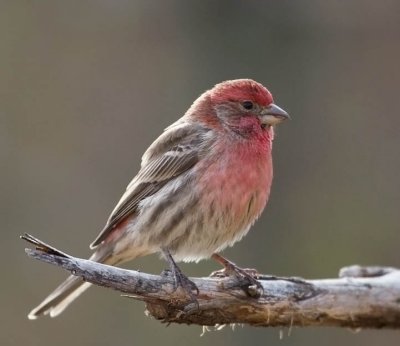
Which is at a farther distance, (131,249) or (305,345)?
(305,345)

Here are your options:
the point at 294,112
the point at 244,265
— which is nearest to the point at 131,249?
the point at 244,265

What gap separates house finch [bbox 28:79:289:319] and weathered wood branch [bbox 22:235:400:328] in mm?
305

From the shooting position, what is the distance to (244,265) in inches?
468

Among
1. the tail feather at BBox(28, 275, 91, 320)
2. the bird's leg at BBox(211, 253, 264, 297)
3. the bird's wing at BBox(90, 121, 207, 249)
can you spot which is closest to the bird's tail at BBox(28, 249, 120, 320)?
the tail feather at BBox(28, 275, 91, 320)

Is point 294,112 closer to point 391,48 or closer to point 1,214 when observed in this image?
point 391,48

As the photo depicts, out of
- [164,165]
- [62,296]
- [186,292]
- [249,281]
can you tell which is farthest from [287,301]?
[62,296]

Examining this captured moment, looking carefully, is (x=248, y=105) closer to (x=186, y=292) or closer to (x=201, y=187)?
(x=201, y=187)

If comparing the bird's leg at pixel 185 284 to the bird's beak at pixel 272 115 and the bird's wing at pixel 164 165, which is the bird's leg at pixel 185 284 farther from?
the bird's beak at pixel 272 115

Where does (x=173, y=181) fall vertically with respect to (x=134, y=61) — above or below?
below

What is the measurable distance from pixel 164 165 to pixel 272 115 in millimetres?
856

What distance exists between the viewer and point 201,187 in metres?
7.16

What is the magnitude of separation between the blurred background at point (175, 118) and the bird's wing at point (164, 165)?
4.24 m

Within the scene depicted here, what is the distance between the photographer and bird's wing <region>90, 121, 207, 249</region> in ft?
24.3

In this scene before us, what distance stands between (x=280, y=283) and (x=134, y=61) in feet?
22.1
